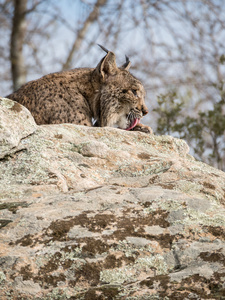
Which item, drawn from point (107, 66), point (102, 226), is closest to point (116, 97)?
point (107, 66)

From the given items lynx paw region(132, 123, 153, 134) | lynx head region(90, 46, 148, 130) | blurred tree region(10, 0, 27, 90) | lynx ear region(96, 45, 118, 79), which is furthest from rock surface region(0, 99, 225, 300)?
blurred tree region(10, 0, 27, 90)

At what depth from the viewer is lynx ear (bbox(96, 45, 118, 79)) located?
6703 millimetres

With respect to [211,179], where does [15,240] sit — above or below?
below

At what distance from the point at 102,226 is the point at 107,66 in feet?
14.6

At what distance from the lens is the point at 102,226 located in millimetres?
2670

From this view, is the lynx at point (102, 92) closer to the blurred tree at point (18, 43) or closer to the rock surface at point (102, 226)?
the rock surface at point (102, 226)

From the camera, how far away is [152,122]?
9961 millimetres

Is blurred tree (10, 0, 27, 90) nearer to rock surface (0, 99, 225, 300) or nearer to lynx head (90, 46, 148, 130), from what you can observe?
lynx head (90, 46, 148, 130)

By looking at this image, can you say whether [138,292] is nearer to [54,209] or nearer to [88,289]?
[88,289]

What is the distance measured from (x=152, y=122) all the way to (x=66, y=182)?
21.5 feet

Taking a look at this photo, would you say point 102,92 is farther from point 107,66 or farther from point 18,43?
point 18,43

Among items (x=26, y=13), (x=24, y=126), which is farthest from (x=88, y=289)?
(x=26, y=13)

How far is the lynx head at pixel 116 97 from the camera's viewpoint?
673 centimetres

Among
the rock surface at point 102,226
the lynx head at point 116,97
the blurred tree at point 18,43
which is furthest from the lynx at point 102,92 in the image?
the blurred tree at point 18,43
